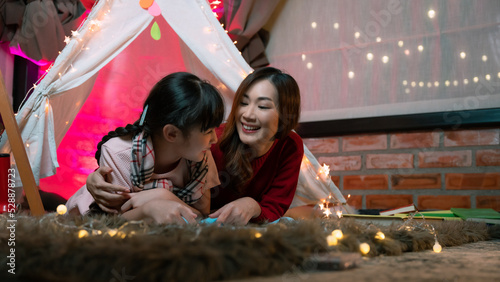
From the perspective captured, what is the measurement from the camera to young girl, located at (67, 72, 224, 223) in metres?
1.25

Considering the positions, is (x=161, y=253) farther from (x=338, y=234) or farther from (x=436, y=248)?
(x=436, y=248)

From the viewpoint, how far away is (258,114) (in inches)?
55.4

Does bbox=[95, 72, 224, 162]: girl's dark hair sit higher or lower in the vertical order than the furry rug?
higher

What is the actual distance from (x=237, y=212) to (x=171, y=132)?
0.29 meters

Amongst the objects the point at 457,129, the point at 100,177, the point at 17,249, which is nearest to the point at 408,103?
the point at 457,129

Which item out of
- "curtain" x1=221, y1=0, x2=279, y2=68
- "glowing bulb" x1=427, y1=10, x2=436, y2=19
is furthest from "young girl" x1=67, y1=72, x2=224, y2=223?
"glowing bulb" x1=427, y1=10, x2=436, y2=19

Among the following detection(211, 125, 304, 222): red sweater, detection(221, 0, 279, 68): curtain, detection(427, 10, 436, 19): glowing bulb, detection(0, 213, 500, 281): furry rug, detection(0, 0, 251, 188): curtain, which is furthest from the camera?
detection(221, 0, 279, 68): curtain

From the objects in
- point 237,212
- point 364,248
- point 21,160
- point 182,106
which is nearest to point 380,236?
point 364,248

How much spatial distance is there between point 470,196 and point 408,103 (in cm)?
51

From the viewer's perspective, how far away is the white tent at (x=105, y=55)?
163cm

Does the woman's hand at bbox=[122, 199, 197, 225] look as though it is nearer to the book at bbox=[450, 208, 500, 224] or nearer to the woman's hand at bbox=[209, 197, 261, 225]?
the woman's hand at bbox=[209, 197, 261, 225]

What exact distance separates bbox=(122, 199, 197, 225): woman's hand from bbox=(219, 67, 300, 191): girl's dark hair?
14.5 inches

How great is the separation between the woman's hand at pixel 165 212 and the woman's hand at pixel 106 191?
9 centimetres

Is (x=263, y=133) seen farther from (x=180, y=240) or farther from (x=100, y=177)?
(x=180, y=240)
